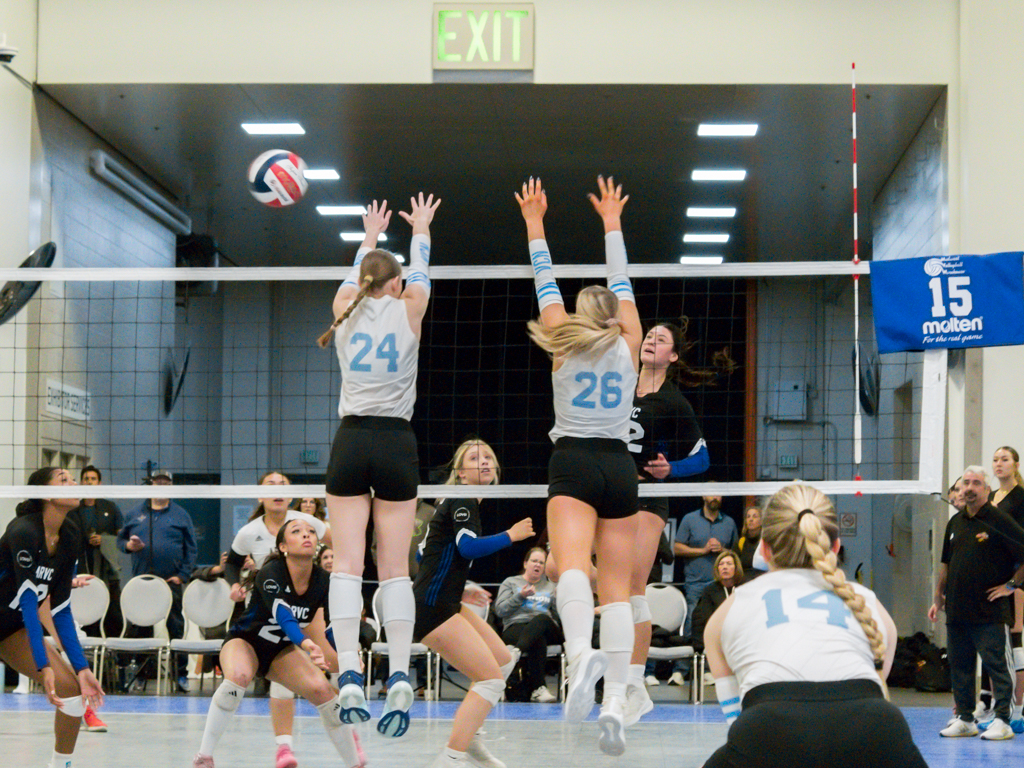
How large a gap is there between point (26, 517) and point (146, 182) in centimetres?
837

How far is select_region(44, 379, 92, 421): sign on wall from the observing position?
10.7 m

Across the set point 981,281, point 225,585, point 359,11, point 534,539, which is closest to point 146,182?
point 359,11

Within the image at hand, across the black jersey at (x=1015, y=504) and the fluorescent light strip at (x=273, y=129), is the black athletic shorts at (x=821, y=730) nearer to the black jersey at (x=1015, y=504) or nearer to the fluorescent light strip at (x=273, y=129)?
the black jersey at (x=1015, y=504)

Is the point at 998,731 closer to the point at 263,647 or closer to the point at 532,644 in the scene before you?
the point at 532,644

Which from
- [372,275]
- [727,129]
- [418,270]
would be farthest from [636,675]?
[727,129]

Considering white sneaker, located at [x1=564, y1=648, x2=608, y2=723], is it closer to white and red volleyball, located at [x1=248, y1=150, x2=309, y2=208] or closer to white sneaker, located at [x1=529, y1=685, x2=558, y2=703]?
white and red volleyball, located at [x1=248, y1=150, x2=309, y2=208]

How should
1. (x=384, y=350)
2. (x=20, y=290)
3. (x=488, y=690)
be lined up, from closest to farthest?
(x=384, y=350)
(x=488, y=690)
(x=20, y=290)

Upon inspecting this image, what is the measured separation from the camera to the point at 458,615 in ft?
18.6

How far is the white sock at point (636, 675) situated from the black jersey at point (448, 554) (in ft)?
3.16

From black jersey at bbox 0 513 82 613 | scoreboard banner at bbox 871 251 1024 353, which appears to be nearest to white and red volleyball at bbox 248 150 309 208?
Answer: black jersey at bbox 0 513 82 613

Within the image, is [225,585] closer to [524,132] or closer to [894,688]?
[524,132]

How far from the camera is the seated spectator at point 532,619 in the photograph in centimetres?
984

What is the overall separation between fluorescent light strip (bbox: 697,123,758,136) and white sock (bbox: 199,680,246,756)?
7.83 meters

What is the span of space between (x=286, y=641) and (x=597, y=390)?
1959mm
